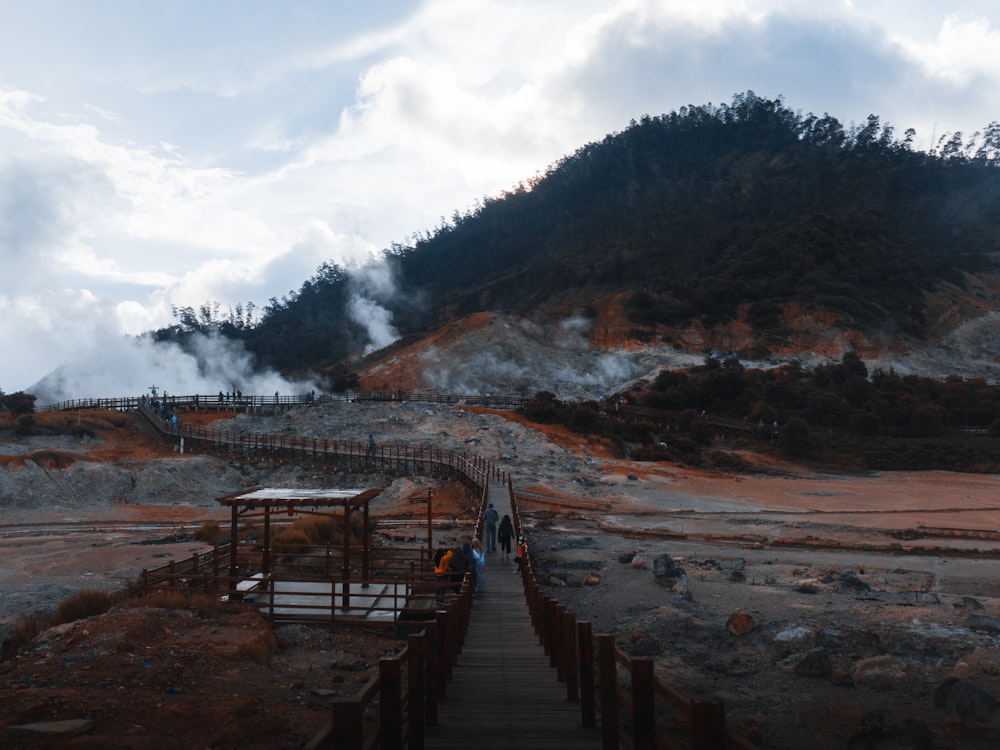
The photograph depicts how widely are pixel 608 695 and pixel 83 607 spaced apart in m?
11.0

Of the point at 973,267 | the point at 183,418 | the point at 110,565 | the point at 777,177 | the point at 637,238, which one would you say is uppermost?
A: the point at 777,177

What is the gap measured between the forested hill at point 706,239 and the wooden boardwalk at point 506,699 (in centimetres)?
8280

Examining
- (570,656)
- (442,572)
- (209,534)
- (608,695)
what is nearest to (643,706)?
(608,695)

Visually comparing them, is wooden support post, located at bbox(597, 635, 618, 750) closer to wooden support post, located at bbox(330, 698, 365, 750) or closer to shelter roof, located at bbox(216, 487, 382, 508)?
wooden support post, located at bbox(330, 698, 365, 750)

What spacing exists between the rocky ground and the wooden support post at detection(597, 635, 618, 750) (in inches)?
139

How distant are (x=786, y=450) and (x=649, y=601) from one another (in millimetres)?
39601

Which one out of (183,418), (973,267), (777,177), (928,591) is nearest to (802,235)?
(973,267)

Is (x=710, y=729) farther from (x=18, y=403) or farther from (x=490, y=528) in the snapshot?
(x=18, y=403)

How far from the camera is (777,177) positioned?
149 metres

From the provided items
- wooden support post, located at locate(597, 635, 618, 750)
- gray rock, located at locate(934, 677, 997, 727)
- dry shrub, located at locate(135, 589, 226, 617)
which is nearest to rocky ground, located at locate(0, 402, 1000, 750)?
gray rock, located at locate(934, 677, 997, 727)

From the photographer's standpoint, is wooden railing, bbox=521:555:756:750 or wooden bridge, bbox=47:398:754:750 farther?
wooden bridge, bbox=47:398:754:750

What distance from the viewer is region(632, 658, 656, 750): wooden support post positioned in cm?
569

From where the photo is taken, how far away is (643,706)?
5.75 m

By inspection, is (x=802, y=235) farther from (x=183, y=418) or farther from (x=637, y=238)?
(x=183, y=418)
